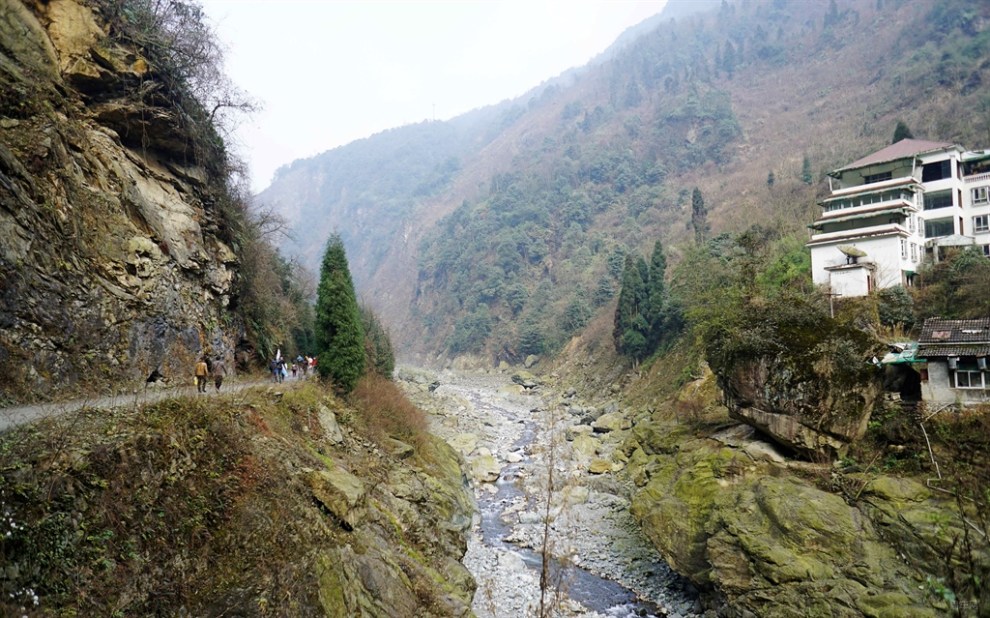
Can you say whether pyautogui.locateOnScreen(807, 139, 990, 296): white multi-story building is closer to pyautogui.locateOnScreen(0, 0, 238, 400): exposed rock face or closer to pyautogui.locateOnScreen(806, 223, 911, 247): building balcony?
pyautogui.locateOnScreen(806, 223, 911, 247): building balcony

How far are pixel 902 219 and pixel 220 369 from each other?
33.3 m

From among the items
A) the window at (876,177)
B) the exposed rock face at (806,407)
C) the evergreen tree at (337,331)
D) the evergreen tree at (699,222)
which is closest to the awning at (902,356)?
the exposed rock face at (806,407)

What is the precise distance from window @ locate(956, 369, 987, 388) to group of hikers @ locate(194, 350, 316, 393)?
22.8m

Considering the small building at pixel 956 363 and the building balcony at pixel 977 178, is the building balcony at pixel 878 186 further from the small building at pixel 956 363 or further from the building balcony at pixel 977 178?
the small building at pixel 956 363

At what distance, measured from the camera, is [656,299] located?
144 feet

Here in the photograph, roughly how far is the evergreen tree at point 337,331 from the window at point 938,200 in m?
32.5

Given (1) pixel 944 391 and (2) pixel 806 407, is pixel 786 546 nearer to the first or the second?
(2) pixel 806 407

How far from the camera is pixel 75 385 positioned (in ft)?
34.7

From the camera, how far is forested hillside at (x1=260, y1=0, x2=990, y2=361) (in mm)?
61528

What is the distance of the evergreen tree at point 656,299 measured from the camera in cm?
4322

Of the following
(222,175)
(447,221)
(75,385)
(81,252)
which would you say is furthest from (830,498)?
(447,221)

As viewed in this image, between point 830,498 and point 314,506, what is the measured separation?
47.3 ft

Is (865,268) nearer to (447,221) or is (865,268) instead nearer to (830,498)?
(830,498)

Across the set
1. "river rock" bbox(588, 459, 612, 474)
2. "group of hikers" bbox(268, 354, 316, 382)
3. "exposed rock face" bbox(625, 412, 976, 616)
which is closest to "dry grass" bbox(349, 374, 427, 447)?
"group of hikers" bbox(268, 354, 316, 382)
